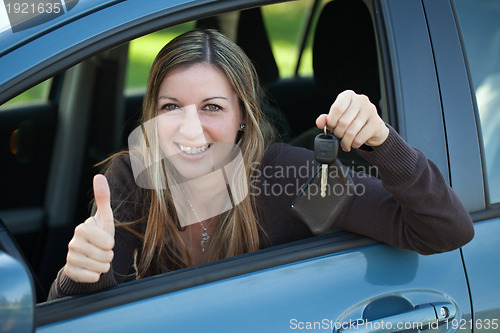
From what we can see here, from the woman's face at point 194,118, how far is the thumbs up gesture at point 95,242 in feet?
1.47

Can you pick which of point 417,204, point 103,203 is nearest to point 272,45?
point 417,204

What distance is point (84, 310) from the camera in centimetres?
112

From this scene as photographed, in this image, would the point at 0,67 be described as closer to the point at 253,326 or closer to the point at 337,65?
the point at 253,326

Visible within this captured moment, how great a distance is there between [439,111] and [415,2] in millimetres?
287

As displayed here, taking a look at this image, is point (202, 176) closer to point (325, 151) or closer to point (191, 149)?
point (191, 149)

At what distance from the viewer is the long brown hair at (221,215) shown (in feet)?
5.27

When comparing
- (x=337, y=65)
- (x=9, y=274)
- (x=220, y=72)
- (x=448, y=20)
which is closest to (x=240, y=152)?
(x=220, y=72)

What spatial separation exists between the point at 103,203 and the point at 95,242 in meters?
0.08

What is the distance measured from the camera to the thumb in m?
1.15

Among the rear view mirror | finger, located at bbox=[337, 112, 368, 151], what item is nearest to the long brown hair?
finger, located at bbox=[337, 112, 368, 151]

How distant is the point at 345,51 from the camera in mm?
1977

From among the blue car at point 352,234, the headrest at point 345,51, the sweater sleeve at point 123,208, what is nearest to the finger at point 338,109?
the blue car at point 352,234

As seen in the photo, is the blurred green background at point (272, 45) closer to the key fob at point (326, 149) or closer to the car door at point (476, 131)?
the key fob at point (326, 149)

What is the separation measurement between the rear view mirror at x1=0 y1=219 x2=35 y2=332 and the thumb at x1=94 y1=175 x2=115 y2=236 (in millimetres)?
241
